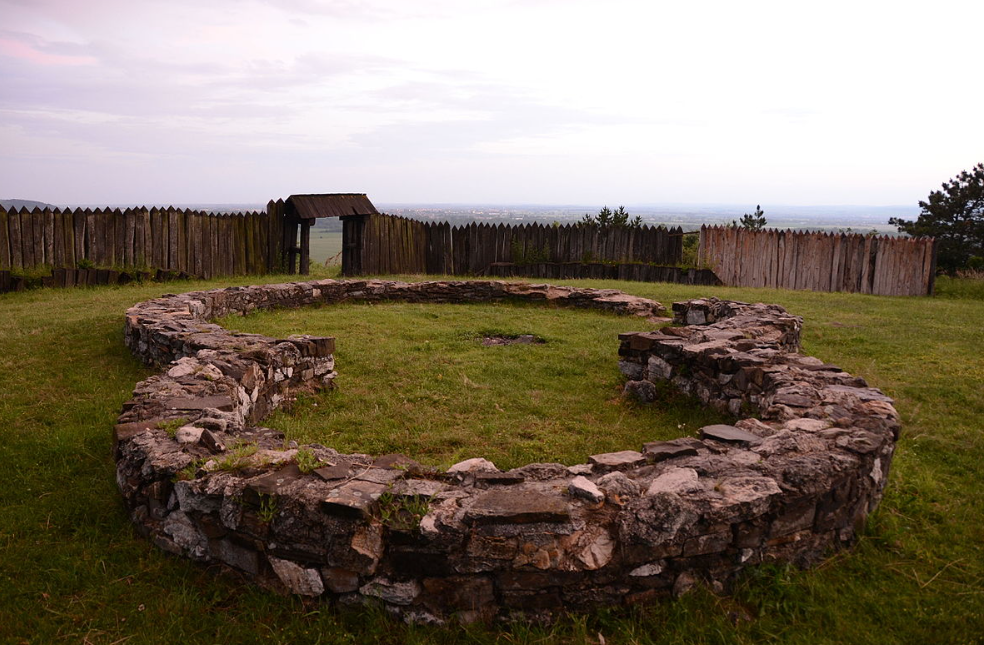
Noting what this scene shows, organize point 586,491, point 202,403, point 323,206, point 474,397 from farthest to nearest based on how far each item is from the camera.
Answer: point 323,206 → point 474,397 → point 202,403 → point 586,491

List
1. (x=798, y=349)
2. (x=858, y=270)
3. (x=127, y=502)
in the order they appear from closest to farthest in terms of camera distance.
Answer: (x=127, y=502)
(x=798, y=349)
(x=858, y=270)

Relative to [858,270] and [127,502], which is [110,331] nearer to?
[127,502]

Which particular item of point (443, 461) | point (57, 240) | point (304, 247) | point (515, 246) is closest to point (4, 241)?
point (57, 240)

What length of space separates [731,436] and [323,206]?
14.8m

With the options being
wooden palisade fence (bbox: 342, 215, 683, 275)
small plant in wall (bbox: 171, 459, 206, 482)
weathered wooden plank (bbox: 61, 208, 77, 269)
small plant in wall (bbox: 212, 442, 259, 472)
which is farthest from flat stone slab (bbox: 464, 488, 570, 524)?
wooden palisade fence (bbox: 342, 215, 683, 275)

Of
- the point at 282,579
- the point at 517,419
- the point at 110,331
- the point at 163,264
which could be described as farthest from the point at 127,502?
the point at 163,264

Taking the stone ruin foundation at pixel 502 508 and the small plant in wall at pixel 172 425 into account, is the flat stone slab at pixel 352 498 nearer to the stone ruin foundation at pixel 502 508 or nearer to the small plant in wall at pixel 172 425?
the stone ruin foundation at pixel 502 508

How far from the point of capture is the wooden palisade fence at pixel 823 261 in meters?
17.5

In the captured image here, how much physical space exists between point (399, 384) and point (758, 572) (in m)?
4.74

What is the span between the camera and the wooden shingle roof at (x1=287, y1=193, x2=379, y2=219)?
17.5m

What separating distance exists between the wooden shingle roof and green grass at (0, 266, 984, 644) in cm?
819

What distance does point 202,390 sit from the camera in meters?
5.94

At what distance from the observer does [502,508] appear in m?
3.54

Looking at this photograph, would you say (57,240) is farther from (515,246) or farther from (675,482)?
(675,482)
